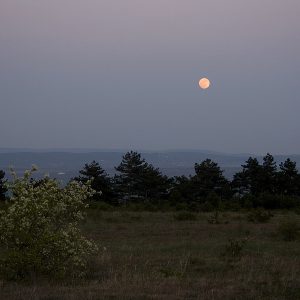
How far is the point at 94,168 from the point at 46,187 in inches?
1312

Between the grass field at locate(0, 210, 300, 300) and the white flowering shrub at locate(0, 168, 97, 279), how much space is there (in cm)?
42

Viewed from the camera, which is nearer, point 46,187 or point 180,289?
point 180,289

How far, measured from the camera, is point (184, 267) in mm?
11383

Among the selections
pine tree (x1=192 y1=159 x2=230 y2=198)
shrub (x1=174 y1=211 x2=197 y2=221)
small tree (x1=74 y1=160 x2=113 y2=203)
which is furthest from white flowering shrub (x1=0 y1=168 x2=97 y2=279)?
pine tree (x1=192 y1=159 x2=230 y2=198)

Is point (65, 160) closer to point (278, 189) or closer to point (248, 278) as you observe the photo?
point (278, 189)

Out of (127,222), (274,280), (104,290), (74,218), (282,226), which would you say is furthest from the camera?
(127,222)

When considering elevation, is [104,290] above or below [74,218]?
below

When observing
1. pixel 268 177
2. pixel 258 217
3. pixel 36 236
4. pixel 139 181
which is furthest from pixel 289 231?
pixel 139 181

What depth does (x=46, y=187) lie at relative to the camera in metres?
10.8

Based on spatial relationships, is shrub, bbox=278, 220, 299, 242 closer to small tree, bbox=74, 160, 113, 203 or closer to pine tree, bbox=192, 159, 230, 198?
small tree, bbox=74, 160, 113, 203

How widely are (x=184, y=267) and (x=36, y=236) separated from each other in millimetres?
3084

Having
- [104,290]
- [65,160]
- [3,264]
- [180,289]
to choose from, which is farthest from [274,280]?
[65,160]

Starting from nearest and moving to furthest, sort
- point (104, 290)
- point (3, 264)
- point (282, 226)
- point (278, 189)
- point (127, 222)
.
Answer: point (104, 290), point (3, 264), point (282, 226), point (127, 222), point (278, 189)

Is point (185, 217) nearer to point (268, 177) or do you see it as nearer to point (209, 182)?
point (209, 182)
